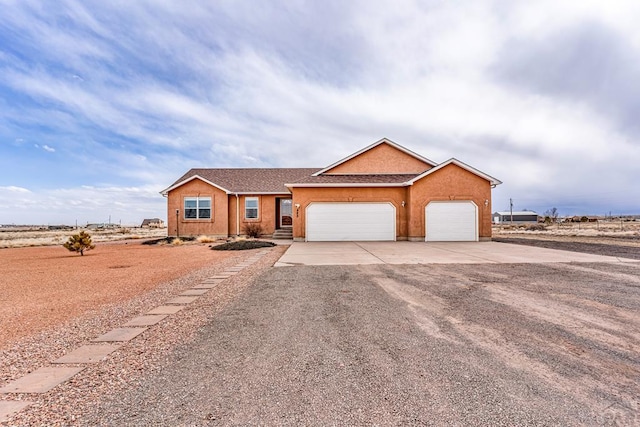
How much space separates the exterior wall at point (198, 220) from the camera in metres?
21.4

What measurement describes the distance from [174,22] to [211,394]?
1600 cm

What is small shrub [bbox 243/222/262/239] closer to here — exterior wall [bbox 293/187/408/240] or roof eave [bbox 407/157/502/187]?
exterior wall [bbox 293/187/408/240]

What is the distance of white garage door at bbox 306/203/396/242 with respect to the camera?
17594 millimetres

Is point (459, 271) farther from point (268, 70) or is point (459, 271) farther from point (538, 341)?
point (268, 70)

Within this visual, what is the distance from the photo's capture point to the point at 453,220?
17359 mm

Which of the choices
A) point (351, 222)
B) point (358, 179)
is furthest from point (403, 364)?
point (358, 179)

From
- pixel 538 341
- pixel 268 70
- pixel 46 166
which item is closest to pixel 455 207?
pixel 268 70

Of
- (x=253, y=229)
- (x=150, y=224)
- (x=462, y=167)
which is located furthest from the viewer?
(x=150, y=224)

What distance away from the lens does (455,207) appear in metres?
17.4

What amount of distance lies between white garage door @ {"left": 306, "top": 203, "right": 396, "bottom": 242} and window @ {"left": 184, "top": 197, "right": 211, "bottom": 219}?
8.08 meters

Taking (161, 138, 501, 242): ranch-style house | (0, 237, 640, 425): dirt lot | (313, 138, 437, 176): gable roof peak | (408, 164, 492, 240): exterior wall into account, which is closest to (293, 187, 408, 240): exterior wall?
(161, 138, 501, 242): ranch-style house

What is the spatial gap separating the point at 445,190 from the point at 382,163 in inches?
166

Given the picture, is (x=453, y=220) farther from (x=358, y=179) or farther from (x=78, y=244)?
(x=78, y=244)

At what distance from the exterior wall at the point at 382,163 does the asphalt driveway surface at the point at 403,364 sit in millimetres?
14302
